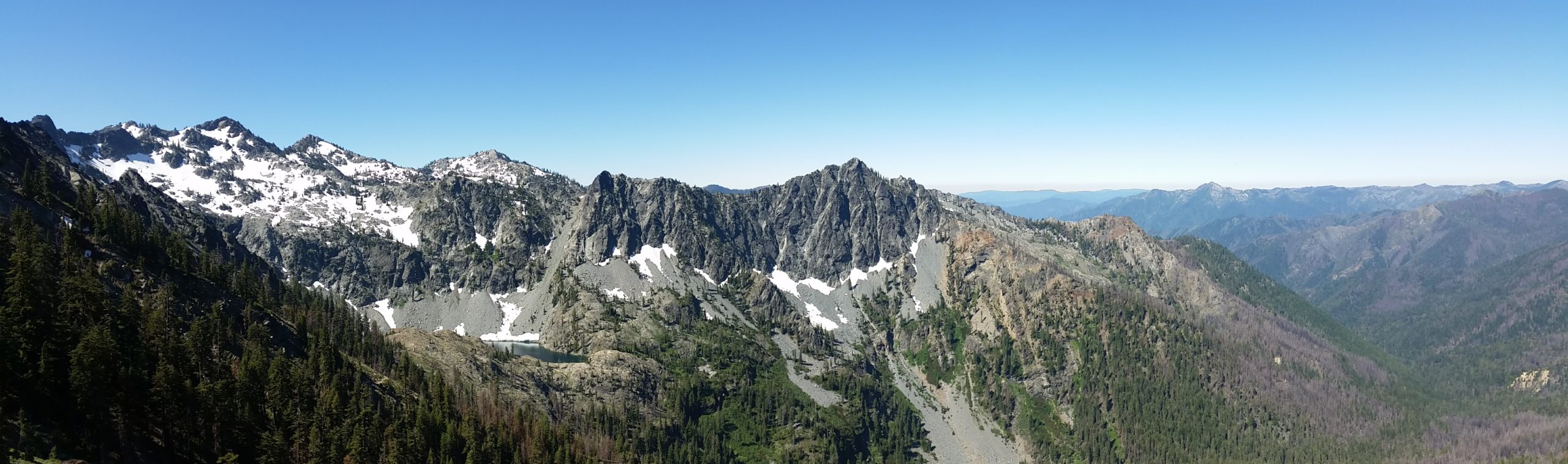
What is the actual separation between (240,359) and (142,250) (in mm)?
39272

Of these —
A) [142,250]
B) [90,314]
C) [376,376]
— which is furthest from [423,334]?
[90,314]

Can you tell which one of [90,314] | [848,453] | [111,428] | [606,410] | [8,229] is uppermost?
[8,229]

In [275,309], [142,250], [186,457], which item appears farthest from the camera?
[275,309]

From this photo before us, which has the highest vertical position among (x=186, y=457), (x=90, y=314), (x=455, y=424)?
(x=90, y=314)

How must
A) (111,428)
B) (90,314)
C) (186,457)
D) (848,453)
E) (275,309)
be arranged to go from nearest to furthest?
(111,428) → (186,457) → (90,314) → (275,309) → (848,453)

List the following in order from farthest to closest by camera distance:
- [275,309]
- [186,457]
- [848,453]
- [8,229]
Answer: [848,453] < [275,309] < [8,229] < [186,457]

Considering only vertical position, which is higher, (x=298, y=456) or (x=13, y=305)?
(x=13, y=305)

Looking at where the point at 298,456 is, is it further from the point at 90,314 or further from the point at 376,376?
the point at 376,376

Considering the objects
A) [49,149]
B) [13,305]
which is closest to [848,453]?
[13,305]

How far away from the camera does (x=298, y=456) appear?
3076 inches

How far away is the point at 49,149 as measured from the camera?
183250 mm

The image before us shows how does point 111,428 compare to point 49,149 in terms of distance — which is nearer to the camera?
point 111,428

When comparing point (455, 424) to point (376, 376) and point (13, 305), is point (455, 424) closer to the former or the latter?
point (376, 376)

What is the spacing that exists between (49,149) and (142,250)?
11642 cm
